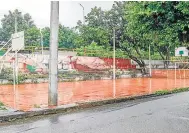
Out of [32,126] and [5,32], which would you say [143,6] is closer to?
[32,126]

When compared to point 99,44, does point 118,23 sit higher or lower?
higher

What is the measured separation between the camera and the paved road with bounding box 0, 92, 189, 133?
7605 millimetres

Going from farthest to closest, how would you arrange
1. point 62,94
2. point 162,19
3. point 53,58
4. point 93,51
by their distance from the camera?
1. point 93,51
2. point 62,94
3. point 162,19
4. point 53,58

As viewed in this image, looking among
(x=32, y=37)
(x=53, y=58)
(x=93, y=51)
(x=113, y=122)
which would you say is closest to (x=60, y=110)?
(x=53, y=58)

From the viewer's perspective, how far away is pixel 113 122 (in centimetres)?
857

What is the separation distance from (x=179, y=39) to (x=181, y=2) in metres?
2.70

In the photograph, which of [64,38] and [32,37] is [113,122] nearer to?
[32,37]

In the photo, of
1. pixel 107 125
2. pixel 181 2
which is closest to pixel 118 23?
pixel 181 2

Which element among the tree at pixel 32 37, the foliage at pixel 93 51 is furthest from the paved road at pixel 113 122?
the tree at pixel 32 37

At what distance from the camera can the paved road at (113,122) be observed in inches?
299

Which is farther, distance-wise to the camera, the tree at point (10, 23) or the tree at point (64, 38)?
the tree at point (10, 23)

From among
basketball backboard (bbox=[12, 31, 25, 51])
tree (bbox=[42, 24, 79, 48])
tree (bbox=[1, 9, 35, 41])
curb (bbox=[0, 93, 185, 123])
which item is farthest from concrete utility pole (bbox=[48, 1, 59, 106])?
tree (bbox=[1, 9, 35, 41])

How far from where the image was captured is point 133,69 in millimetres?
33344

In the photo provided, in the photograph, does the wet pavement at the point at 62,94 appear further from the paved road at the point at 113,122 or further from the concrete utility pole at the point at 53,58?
the paved road at the point at 113,122
